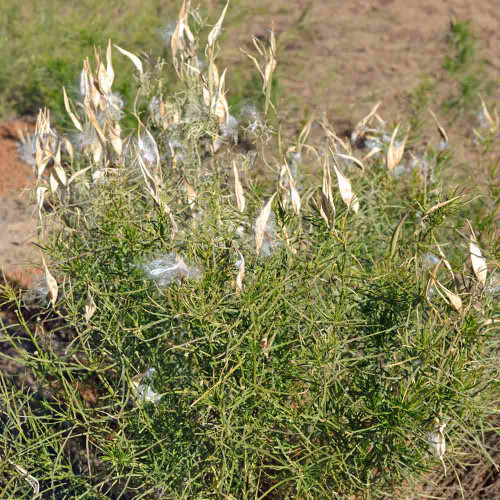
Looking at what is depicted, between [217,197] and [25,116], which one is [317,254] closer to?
[217,197]

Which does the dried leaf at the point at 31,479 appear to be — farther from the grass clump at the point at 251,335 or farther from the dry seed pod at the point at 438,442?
the dry seed pod at the point at 438,442

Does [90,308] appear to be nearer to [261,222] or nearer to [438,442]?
[261,222]

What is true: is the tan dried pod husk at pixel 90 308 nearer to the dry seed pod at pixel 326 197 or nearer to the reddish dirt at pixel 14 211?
the dry seed pod at pixel 326 197

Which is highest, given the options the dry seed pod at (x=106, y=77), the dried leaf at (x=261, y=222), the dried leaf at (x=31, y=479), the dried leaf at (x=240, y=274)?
the dry seed pod at (x=106, y=77)

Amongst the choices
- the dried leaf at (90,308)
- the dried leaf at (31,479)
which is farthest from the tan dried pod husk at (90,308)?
the dried leaf at (31,479)

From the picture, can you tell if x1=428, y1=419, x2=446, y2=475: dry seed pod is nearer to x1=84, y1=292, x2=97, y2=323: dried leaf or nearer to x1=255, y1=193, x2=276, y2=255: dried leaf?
x1=255, y1=193, x2=276, y2=255: dried leaf

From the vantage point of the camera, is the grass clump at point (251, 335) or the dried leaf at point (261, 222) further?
the grass clump at point (251, 335)

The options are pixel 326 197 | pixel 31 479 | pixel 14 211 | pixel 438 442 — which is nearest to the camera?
pixel 326 197

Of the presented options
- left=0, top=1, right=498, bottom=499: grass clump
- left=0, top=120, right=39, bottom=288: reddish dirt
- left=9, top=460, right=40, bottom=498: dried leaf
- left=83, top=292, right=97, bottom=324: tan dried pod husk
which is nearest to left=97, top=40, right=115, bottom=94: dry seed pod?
left=0, top=1, right=498, bottom=499: grass clump

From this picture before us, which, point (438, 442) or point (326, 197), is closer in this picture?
point (326, 197)

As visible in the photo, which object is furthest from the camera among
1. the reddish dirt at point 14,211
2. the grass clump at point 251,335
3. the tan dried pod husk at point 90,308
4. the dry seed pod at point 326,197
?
the reddish dirt at point 14,211

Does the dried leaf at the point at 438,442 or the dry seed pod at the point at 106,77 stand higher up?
the dry seed pod at the point at 106,77

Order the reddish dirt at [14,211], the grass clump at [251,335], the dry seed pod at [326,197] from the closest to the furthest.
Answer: the dry seed pod at [326,197] < the grass clump at [251,335] < the reddish dirt at [14,211]

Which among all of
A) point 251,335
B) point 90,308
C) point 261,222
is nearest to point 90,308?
point 90,308
